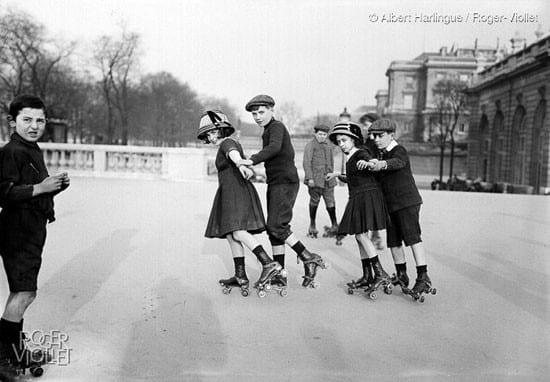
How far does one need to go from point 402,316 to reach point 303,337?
1057 mm

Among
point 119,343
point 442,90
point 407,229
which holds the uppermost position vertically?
point 442,90

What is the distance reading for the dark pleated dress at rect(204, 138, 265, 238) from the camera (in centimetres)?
518

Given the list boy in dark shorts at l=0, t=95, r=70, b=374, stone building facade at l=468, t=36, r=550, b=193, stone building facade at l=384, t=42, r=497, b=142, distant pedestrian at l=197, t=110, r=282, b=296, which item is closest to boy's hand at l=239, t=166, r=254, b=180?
distant pedestrian at l=197, t=110, r=282, b=296

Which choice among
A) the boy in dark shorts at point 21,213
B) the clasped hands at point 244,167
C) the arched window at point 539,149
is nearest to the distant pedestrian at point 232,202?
the clasped hands at point 244,167

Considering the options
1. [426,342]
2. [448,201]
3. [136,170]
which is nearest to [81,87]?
[136,170]

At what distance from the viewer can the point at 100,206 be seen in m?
11.0

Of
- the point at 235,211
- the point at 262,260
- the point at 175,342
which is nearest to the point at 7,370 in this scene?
the point at 175,342

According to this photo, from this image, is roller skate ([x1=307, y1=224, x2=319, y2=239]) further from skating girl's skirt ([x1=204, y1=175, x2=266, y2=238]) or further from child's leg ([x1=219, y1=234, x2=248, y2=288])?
skating girl's skirt ([x1=204, y1=175, x2=266, y2=238])

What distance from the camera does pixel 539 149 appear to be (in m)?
25.7

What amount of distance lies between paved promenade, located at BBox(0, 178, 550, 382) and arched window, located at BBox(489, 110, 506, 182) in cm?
2554

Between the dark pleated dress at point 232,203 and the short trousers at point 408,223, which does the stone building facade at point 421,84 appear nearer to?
the short trousers at point 408,223

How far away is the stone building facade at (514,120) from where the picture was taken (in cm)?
2483

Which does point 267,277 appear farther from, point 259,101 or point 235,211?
point 259,101

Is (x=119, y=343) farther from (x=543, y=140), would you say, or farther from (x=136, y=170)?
(x=543, y=140)
